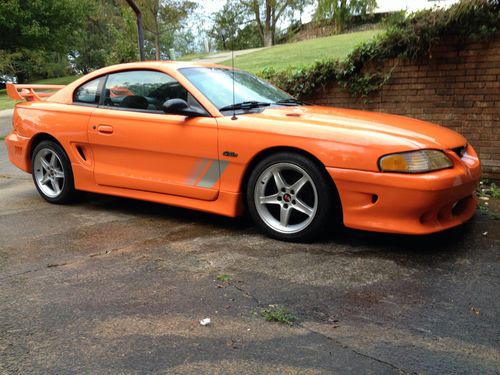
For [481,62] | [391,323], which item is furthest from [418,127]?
[481,62]

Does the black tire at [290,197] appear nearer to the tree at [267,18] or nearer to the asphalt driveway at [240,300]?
the asphalt driveway at [240,300]

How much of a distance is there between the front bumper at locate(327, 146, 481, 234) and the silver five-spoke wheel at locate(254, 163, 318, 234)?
0.28 metres

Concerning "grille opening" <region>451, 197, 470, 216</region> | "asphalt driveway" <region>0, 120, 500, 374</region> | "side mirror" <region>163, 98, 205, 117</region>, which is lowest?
"asphalt driveway" <region>0, 120, 500, 374</region>

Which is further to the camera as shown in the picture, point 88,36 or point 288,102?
point 88,36

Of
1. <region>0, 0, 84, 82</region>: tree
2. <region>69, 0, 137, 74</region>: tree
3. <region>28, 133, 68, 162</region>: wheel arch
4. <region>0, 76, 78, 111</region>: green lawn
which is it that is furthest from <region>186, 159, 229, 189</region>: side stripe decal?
<region>69, 0, 137, 74</region>: tree

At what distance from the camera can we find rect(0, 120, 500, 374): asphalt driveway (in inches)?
88.9

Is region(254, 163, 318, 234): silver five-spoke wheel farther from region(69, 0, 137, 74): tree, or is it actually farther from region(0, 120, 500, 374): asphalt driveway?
region(69, 0, 137, 74): tree

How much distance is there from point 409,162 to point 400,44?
3288 millimetres

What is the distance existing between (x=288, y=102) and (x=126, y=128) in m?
1.55

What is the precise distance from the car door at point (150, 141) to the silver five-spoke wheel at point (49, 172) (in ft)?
2.11

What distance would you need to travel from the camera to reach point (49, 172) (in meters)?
5.22

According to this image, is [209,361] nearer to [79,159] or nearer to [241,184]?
[241,184]

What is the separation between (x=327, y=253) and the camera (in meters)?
3.57

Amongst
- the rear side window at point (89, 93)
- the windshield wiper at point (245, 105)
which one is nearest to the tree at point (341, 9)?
the windshield wiper at point (245, 105)
